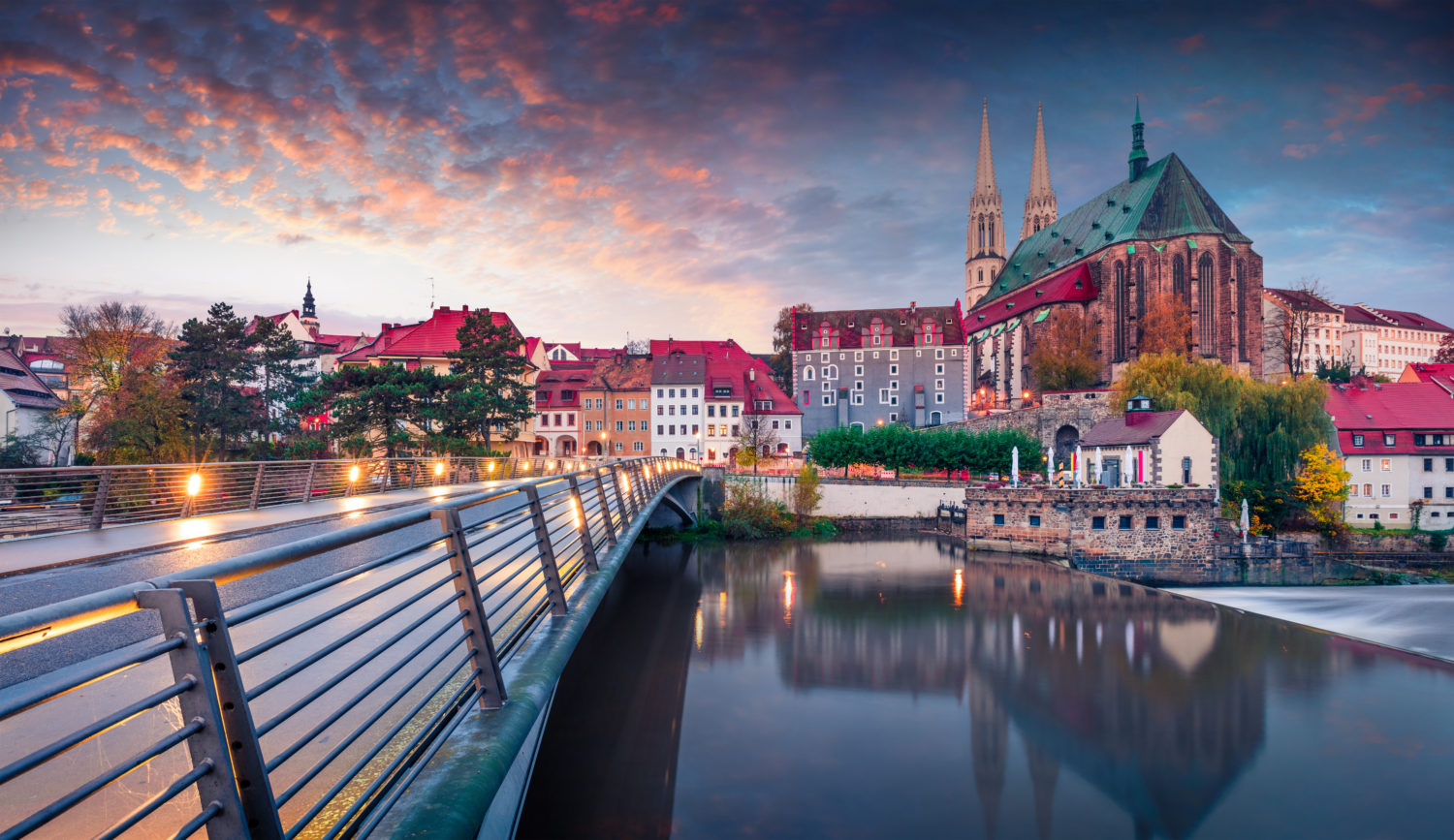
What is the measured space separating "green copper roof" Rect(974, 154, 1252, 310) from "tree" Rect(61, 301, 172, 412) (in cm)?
6838

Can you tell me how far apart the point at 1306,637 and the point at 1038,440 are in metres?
30.3

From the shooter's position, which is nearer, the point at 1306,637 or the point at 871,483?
the point at 1306,637

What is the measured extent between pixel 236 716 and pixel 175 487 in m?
16.5

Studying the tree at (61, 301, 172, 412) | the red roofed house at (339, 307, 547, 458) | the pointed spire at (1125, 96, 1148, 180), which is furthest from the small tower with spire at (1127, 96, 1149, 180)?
the tree at (61, 301, 172, 412)

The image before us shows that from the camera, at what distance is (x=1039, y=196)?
10581 cm

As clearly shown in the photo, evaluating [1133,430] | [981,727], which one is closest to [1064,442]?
[1133,430]

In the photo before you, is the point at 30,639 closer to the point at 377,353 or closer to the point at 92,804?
the point at 92,804

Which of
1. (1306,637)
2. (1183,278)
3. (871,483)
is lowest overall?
(1306,637)

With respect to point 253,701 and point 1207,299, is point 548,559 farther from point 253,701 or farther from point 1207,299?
point 1207,299

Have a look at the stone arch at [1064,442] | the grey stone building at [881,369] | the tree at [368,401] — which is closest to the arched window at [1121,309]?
the grey stone building at [881,369]

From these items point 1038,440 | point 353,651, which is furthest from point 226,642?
point 1038,440

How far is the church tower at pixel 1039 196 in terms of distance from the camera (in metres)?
105

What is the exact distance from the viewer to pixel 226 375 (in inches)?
1608

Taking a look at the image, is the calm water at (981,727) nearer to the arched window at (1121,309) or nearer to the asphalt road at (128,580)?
the asphalt road at (128,580)
